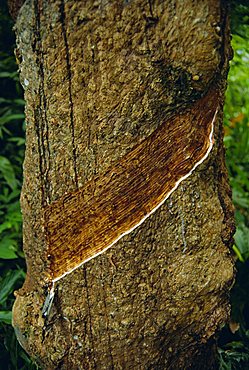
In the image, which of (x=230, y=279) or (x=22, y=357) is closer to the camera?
(x=230, y=279)

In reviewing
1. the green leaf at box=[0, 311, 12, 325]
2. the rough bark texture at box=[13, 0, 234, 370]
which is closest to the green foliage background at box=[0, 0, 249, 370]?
the green leaf at box=[0, 311, 12, 325]

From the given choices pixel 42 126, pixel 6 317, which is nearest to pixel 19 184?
pixel 6 317

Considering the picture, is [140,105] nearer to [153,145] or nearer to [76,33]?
[153,145]

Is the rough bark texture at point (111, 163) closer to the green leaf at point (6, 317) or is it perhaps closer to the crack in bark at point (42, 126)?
the crack in bark at point (42, 126)

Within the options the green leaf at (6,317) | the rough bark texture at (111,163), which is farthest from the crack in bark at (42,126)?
the green leaf at (6,317)

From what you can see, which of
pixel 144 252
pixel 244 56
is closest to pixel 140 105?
pixel 144 252
